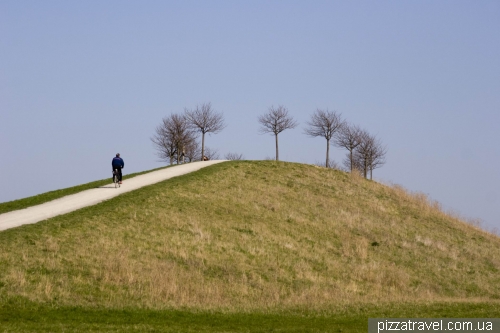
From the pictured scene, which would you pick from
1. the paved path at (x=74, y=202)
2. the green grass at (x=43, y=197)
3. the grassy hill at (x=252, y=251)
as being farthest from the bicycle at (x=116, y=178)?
the grassy hill at (x=252, y=251)

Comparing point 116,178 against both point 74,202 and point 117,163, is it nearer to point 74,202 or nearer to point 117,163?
point 117,163

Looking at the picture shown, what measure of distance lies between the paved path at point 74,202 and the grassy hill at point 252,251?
43.0 inches

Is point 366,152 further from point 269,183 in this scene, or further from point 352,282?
point 352,282

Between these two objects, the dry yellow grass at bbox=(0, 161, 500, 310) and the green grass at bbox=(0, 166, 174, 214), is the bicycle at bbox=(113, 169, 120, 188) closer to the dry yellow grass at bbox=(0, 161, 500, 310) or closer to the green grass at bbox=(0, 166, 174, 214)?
the green grass at bbox=(0, 166, 174, 214)

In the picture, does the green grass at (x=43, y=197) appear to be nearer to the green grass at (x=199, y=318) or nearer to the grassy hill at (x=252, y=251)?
the grassy hill at (x=252, y=251)

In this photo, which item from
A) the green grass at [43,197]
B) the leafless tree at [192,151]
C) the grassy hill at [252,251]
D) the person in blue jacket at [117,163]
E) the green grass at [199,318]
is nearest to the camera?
the green grass at [199,318]

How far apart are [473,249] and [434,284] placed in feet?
32.3

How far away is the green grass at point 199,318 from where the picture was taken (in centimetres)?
1636

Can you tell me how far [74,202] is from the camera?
114 ft

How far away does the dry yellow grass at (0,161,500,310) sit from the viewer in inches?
910

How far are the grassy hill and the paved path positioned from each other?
1.09 meters

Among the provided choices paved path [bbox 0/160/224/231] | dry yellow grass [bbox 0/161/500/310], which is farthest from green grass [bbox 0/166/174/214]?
dry yellow grass [bbox 0/161/500/310]

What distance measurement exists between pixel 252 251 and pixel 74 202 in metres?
10.3

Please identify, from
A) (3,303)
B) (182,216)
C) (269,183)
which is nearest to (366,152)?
(269,183)
